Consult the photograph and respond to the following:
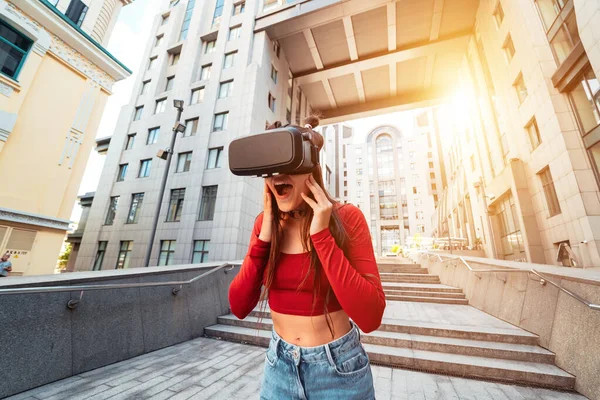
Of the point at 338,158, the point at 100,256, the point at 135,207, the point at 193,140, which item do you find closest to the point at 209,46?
the point at 193,140

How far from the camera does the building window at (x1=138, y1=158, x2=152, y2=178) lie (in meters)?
17.1

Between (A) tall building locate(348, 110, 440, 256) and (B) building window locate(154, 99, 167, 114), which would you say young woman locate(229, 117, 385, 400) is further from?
(A) tall building locate(348, 110, 440, 256)

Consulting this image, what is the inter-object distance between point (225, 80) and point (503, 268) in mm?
17885

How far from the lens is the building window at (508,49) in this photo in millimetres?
13320

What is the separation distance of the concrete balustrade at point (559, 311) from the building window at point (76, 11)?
1746 cm

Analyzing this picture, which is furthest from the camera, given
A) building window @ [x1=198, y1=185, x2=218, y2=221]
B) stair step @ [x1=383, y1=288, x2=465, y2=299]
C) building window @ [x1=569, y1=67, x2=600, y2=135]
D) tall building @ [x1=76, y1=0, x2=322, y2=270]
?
building window @ [x1=198, y1=185, x2=218, y2=221]

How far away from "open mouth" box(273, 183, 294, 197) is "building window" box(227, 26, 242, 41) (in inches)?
811

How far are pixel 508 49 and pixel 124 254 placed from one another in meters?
26.5

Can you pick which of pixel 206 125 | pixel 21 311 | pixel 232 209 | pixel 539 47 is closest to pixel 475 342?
pixel 21 311

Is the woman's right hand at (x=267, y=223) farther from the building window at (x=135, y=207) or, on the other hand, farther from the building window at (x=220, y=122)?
the building window at (x=135, y=207)

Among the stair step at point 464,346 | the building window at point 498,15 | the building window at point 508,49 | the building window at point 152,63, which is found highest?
the building window at point 152,63

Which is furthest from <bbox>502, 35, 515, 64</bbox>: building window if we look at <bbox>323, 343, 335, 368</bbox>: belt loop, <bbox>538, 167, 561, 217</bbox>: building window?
<bbox>323, 343, 335, 368</bbox>: belt loop

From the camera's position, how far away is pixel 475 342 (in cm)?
397

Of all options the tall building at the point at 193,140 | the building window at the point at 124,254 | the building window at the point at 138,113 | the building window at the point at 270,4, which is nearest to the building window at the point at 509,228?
the tall building at the point at 193,140
